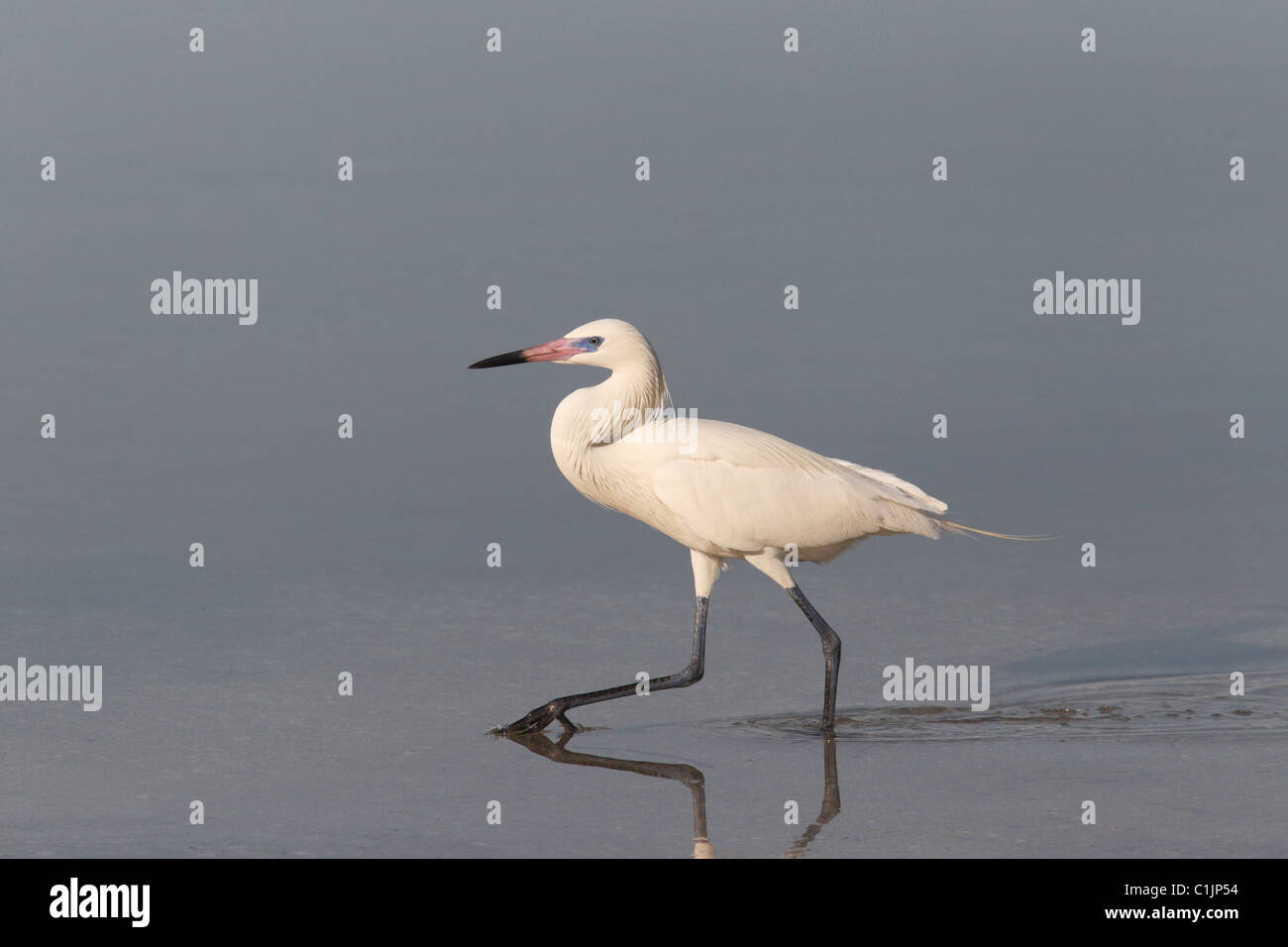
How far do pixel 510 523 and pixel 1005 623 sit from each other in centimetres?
303

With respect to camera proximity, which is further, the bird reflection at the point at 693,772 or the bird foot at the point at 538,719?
the bird foot at the point at 538,719

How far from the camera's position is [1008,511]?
11.1m

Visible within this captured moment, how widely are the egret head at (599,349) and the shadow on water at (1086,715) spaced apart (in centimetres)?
170

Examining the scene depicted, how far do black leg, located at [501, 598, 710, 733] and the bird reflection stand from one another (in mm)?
51

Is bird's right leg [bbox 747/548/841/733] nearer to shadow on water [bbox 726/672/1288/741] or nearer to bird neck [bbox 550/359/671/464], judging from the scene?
shadow on water [bbox 726/672/1288/741]

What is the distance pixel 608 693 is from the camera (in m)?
8.22

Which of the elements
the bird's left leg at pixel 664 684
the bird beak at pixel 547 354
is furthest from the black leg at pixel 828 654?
the bird beak at pixel 547 354

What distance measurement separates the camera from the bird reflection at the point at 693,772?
680cm

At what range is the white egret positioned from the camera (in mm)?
8398

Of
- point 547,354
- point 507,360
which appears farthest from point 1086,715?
point 507,360

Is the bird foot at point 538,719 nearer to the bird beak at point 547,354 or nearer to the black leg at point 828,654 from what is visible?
the black leg at point 828,654

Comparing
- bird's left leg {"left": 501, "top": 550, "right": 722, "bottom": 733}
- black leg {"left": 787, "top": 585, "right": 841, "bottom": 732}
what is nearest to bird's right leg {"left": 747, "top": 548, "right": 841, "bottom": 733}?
black leg {"left": 787, "top": 585, "right": 841, "bottom": 732}

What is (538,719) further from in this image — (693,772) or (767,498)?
(767,498)

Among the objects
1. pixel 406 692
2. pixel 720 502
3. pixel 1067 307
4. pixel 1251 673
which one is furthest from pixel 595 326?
pixel 1067 307
